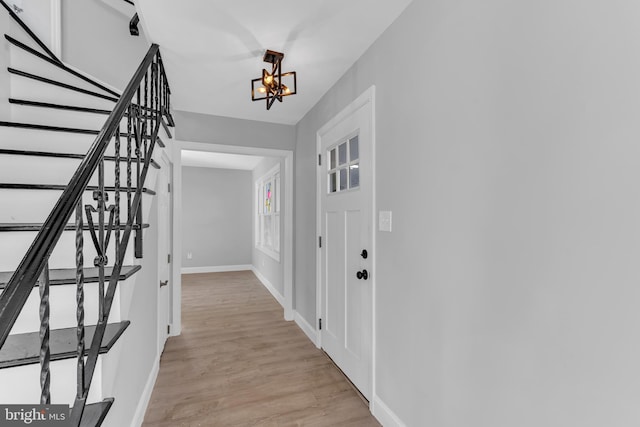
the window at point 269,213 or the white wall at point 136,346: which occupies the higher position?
the window at point 269,213

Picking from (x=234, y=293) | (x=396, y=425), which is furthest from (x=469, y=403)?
(x=234, y=293)

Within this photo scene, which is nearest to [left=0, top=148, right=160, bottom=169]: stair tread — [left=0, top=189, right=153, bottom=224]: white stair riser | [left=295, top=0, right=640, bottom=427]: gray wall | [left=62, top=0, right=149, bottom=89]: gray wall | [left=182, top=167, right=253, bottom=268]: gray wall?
[left=0, top=189, right=153, bottom=224]: white stair riser

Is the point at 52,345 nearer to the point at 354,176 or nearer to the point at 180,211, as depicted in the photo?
the point at 354,176

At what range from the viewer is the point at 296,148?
138 inches

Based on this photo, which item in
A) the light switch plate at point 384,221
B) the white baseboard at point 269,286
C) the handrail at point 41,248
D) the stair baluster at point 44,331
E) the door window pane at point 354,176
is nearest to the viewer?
the handrail at point 41,248

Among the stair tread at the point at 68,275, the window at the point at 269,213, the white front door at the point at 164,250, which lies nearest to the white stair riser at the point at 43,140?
the white front door at the point at 164,250

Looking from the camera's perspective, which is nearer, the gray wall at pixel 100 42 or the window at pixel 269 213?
the gray wall at pixel 100 42

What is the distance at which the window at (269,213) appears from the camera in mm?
4805

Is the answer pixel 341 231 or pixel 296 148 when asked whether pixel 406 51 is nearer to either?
pixel 341 231

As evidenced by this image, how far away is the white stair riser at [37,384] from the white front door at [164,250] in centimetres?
152

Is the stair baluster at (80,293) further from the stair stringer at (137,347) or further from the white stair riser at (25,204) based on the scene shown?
the white stair riser at (25,204)

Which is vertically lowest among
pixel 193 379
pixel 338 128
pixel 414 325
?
pixel 193 379

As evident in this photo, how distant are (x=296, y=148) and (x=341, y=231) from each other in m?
1.56

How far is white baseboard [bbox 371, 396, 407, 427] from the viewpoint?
5.42ft
